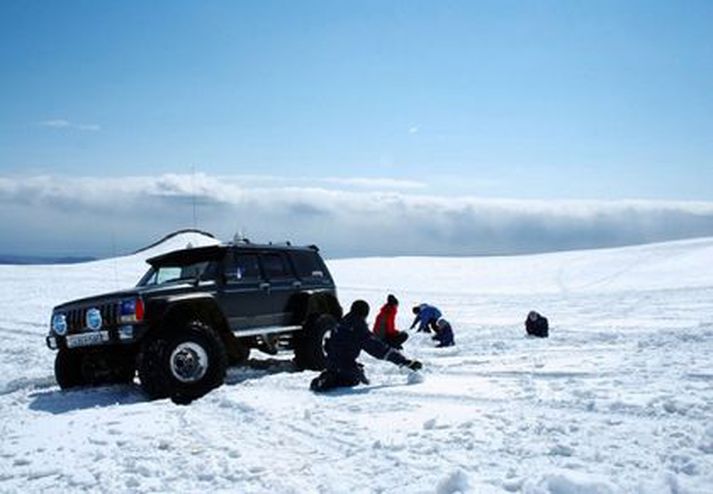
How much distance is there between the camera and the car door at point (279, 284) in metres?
11.2

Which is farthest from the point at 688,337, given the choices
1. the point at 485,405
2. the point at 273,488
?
the point at 273,488

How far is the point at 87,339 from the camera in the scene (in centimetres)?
924

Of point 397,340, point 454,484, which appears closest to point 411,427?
point 454,484

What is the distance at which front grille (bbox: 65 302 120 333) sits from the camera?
29.8 ft

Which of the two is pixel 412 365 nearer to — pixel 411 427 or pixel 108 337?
pixel 411 427

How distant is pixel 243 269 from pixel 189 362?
2196 mm

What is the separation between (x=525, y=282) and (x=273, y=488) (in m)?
34.0

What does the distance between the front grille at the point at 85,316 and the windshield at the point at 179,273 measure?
115 centimetres

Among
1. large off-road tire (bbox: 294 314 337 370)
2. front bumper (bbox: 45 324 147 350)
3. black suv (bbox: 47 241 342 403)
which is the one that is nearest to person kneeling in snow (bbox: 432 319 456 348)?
black suv (bbox: 47 241 342 403)

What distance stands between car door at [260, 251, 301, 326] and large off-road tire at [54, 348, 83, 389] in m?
3.04

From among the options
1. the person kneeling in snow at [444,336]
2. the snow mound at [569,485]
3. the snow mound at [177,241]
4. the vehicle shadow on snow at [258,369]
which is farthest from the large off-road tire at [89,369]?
the snow mound at [177,241]

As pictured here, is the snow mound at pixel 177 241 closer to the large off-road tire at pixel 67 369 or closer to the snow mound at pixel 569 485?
the large off-road tire at pixel 67 369

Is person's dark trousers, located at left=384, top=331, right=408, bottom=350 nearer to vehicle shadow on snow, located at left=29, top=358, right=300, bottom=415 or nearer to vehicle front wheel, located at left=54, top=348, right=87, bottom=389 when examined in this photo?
vehicle shadow on snow, located at left=29, top=358, right=300, bottom=415

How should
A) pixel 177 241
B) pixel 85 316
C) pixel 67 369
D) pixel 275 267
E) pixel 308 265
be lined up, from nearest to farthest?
pixel 85 316
pixel 67 369
pixel 275 267
pixel 308 265
pixel 177 241
